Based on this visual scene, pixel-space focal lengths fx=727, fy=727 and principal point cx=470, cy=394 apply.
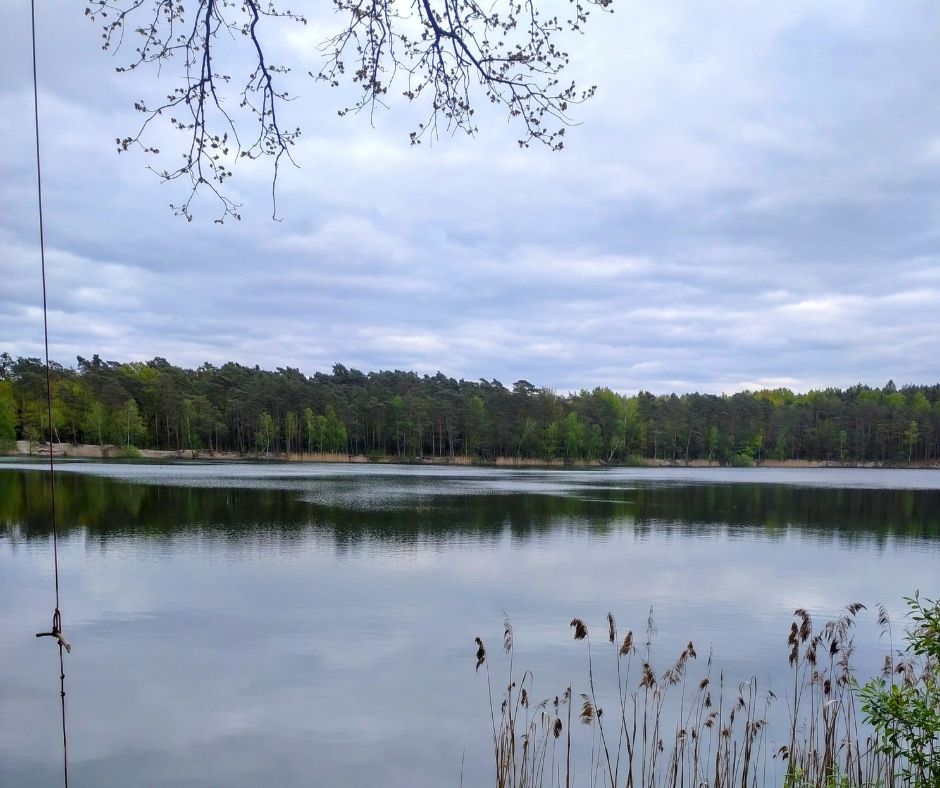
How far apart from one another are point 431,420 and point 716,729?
245ft

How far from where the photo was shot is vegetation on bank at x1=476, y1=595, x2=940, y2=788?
16.2ft

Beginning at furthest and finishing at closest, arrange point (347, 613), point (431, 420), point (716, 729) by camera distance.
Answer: point (431, 420)
point (347, 613)
point (716, 729)

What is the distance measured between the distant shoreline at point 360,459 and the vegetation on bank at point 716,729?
70.2 m

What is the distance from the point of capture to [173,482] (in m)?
38.7

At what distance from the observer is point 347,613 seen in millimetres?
12133

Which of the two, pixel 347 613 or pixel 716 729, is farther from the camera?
pixel 347 613

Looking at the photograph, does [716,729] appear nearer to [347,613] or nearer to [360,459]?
[347,613]

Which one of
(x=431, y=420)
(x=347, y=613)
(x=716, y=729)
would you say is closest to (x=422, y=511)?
(x=347, y=613)

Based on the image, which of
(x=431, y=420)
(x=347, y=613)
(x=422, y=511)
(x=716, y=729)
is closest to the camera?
(x=716, y=729)

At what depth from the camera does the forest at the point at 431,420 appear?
76.6 metres

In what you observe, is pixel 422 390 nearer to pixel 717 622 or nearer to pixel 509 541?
pixel 509 541

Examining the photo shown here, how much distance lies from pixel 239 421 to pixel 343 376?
33085mm

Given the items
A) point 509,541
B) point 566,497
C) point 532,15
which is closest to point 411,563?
point 509,541

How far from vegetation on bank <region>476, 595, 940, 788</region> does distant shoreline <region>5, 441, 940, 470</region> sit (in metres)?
70.2
